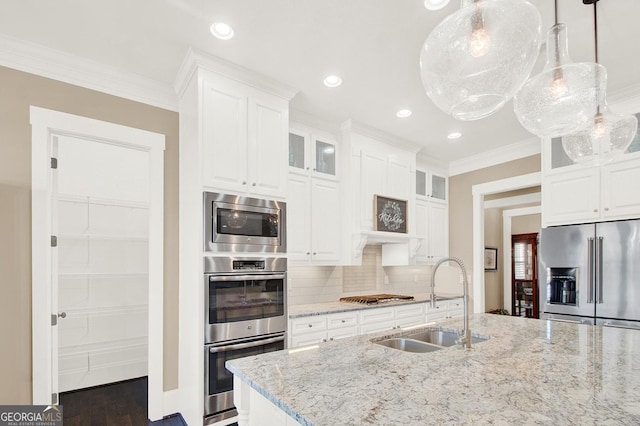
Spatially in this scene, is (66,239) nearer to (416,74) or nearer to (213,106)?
(213,106)

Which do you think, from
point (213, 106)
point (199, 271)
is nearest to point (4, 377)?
point (199, 271)

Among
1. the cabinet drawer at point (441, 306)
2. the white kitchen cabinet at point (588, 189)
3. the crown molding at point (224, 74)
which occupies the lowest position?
the cabinet drawer at point (441, 306)

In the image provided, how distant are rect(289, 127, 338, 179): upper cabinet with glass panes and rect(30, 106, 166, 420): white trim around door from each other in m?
1.35

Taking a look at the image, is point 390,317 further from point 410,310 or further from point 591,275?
point 591,275

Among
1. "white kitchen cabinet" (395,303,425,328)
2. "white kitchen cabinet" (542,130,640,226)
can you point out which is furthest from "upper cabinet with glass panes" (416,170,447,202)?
"white kitchen cabinet" (542,130,640,226)

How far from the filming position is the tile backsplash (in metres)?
3.84

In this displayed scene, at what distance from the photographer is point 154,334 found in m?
2.85

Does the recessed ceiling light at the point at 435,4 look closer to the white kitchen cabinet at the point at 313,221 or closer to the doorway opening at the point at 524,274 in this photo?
the white kitchen cabinet at the point at 313,221

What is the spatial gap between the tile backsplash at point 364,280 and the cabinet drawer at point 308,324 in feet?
1.82

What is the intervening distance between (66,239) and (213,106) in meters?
2.40

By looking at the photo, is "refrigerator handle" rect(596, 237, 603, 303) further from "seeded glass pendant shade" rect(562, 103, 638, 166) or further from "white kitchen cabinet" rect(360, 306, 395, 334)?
"white kitchen cabinet" rect(360, 306, 395, 334)

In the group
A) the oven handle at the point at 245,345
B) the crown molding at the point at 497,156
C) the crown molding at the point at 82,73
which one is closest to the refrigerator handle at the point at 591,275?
the crown molding at the point at 497,156

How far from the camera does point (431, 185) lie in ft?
16.7

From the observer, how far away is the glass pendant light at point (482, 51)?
1126mm
